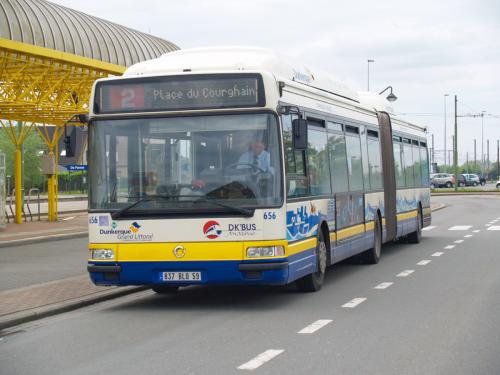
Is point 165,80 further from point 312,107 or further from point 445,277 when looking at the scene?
point 445,277

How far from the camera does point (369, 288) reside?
536 inches

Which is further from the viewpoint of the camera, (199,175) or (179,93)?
(179,93)

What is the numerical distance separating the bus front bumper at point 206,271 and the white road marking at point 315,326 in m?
1.09

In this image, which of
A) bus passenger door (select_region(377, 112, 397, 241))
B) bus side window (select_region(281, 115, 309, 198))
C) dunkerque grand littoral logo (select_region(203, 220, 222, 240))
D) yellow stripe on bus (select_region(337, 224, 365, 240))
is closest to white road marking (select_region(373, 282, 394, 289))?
yellow stripe on bus (select_region(337, 224, 365, 240))

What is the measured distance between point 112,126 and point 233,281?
7.51ft

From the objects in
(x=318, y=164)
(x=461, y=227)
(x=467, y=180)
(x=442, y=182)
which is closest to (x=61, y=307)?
(x=318, y=164)

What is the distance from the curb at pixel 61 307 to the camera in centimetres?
1082

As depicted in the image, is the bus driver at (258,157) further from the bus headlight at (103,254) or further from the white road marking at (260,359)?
the white road marking at (260,359)

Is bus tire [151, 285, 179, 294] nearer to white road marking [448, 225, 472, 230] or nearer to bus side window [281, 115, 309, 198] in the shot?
bus side window [281, 115, 309, 198]

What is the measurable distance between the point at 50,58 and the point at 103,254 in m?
14.6

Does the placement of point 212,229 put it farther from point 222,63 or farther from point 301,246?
point 222,63

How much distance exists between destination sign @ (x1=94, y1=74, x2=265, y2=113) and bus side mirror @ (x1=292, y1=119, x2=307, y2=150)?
46cm

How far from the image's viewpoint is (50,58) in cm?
2542

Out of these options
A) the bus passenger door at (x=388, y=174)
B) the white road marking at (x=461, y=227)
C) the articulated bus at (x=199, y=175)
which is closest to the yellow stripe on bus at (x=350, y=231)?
the articulated bus at (x=199, y=175)
